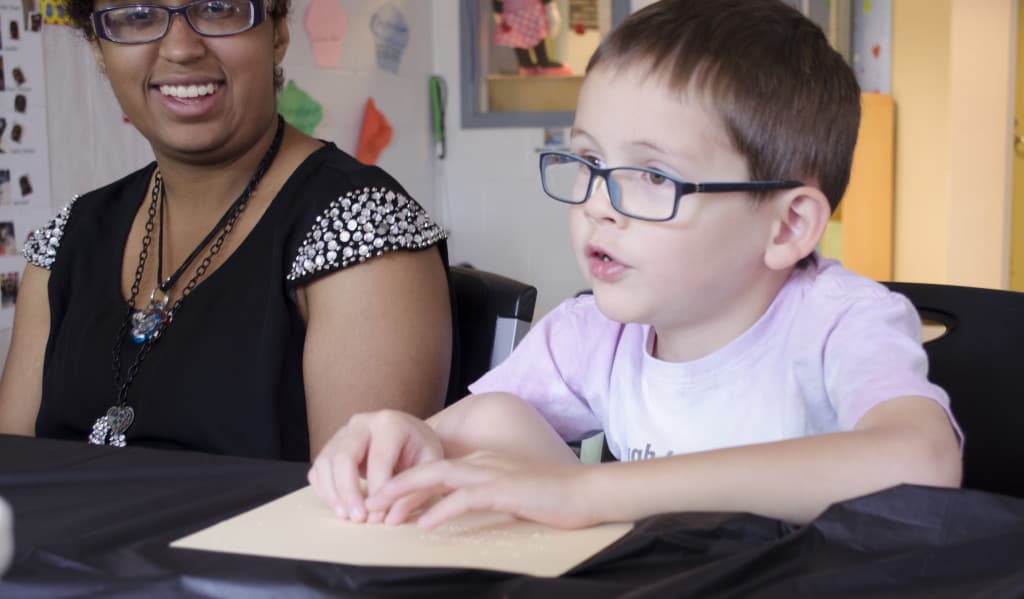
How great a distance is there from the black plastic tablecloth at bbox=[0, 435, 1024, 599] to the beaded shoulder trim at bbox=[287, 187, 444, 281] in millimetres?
716

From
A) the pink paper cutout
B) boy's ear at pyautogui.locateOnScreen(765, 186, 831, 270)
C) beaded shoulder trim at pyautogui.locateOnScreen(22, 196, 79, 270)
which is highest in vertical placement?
the pink paper cutout

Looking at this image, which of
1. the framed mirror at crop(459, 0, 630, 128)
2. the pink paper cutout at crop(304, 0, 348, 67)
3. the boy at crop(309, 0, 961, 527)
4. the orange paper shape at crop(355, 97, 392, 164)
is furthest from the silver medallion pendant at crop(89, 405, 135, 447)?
the framed mirror at crop(459, 0, 630, 128)

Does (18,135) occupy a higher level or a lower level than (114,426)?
A: higher

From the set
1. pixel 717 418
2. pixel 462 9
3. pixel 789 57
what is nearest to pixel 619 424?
pixel 717 418

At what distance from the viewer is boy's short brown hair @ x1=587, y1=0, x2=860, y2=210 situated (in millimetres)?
937

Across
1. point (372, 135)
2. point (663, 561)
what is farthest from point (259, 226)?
point (372, 135)

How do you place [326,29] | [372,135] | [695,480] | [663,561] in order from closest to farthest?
[663,561], [695,480], [326,29], [372,135]

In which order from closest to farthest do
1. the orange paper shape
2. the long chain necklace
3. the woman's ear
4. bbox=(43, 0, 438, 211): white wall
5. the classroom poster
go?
the long chain necklace, the woman's ear, the classroom poster, bbox=(43, 0, 438, 211): white wall, the orange paper shape

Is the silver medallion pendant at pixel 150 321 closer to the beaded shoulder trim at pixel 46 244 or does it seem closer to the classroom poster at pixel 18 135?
the beaded shoulder trim at pixel 46 244

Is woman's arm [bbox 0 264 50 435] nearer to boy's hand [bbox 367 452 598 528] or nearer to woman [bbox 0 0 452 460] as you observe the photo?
woman [bbox 0 0 452 460]

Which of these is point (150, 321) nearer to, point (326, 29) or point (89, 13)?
point (89, 13)

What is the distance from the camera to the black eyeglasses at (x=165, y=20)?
149 centimetres

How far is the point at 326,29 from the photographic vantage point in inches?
159

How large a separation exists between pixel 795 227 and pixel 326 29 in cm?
328
